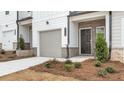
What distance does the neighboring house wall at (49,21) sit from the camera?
13289 mm

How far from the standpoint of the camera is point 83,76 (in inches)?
296

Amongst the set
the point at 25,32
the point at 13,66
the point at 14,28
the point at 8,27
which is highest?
the point at 8,27

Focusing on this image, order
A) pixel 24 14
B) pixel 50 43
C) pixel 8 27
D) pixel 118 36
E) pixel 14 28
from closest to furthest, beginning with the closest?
pixel 118 36
pixel 50 43
pixel 24 14
pixel 14 28
pixel 8 27

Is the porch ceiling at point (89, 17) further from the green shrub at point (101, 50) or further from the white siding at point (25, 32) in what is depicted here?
the white siding at point (25, 32)

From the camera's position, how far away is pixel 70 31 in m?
13.1

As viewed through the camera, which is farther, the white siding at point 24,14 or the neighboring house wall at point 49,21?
the white siding at point 24,14

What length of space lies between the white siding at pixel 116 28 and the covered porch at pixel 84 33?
165 centimetres

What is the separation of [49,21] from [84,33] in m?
2.90

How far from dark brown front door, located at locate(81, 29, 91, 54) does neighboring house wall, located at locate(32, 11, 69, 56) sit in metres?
1.34

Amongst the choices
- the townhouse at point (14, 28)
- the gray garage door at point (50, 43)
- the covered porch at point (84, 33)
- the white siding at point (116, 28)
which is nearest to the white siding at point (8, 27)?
the townhouse at point (14, 28)

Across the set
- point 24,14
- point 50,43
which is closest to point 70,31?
point 50,43

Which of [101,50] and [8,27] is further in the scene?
[8,27]

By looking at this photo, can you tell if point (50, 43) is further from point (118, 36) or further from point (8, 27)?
point (8, 27)
